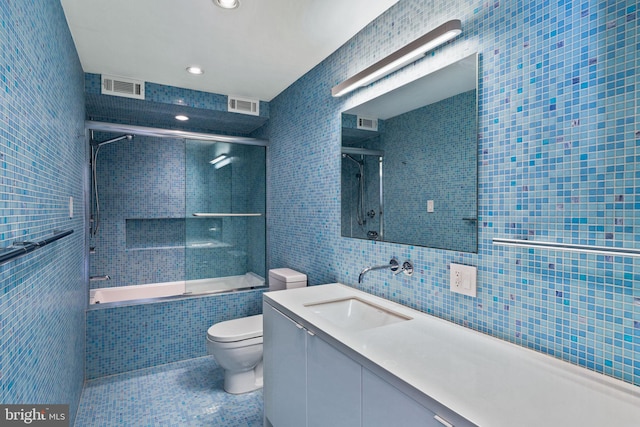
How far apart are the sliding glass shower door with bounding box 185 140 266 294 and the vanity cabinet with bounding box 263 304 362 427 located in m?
1.45

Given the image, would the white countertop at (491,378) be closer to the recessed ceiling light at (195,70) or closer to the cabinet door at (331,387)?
the cabinet door at (331,387)

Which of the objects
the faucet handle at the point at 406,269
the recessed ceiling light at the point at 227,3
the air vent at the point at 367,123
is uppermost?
the recessed ceiling light at the point at 227,3

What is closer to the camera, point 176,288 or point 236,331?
point 236,331

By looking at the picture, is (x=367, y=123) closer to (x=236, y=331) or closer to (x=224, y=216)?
(x=236, y=331)

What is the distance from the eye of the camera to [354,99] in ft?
7.25

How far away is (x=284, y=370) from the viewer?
177 centimetres

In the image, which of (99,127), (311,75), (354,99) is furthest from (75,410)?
(311,75)

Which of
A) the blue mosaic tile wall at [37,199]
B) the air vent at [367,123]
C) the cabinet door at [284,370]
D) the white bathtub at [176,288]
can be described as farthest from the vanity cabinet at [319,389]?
the white bathtub at [176,288]

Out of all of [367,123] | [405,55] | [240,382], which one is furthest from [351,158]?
[240,382]

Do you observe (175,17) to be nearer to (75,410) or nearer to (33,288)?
(33,288)

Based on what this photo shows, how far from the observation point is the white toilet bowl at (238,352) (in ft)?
7.85

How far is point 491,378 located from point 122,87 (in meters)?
3.36

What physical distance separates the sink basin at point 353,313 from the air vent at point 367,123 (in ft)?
3.43

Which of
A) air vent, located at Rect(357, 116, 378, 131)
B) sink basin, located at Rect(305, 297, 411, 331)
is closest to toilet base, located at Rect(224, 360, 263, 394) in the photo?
sink basin, located at Rect(305, 297, 411, 331)
